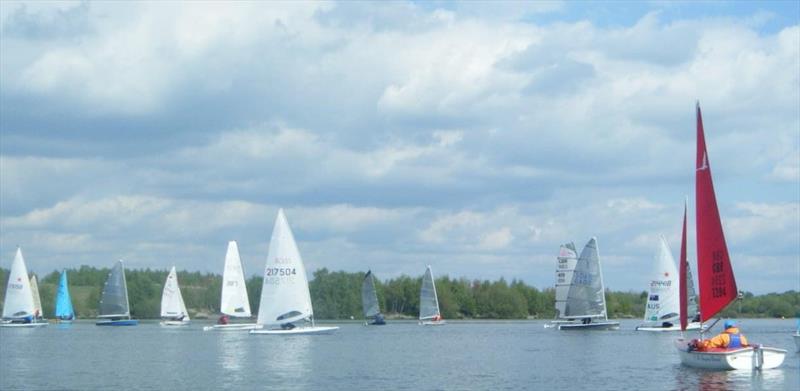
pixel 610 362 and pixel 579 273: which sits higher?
pixel 579 273

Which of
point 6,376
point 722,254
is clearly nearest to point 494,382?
point 722,254

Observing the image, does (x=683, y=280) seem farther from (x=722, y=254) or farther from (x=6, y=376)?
(x=6, y=376)

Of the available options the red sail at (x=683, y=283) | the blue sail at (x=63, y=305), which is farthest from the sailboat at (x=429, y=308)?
the red sail at (x=683, y=283)

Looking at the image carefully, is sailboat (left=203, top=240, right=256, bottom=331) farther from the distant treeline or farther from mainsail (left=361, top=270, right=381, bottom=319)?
the distant treeline

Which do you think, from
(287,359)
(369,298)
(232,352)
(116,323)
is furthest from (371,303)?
(287,359)

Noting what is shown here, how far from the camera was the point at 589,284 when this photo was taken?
304ft

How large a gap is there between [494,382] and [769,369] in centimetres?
1140

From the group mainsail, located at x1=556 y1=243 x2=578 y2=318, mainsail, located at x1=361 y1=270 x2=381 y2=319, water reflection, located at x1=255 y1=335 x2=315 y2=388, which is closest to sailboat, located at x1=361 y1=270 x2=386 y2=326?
mainsail, located at x1=361 y1=270 x2=381 y2=319

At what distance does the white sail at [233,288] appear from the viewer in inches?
3821

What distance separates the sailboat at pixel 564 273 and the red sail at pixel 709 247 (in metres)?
51.1

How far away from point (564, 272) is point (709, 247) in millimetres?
52372

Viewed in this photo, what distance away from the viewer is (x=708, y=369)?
45031mm

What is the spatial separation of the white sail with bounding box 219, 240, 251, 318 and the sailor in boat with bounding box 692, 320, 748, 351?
191ft

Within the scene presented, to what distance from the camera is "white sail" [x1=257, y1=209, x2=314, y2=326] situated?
75.4 metres
